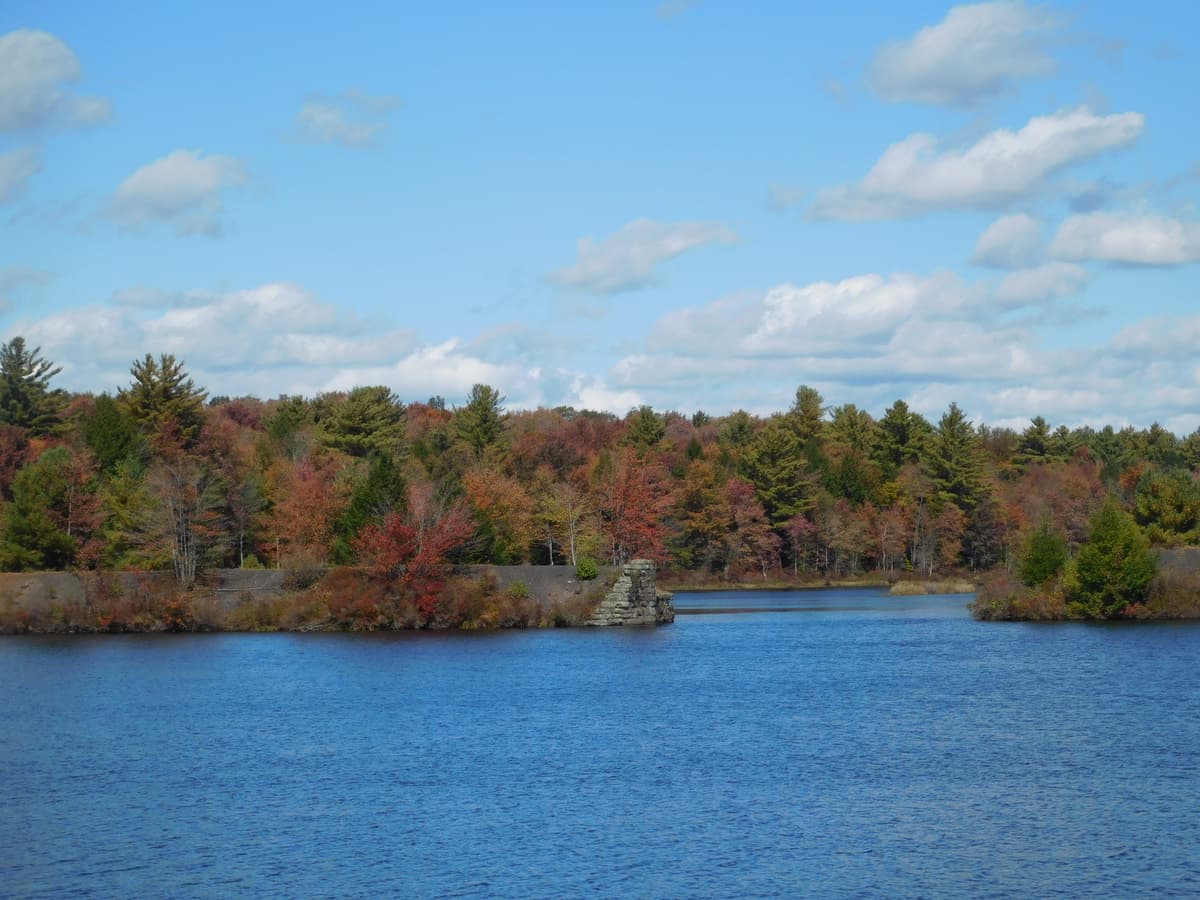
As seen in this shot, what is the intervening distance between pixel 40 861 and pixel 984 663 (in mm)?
38591

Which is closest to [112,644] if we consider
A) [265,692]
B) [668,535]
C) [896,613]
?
[265,692]

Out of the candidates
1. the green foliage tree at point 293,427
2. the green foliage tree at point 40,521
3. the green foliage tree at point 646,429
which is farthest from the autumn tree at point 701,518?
the green foliage tree at point 40,521

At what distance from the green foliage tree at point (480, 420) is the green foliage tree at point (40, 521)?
4592 cm

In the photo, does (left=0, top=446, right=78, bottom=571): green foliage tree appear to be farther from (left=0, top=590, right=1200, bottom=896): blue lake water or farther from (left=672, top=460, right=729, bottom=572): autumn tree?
(left=672, top=460, right=729, bottom=572): autumn tree

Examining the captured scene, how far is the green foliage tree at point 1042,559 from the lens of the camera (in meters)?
73.8

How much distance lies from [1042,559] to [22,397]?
75.5 m

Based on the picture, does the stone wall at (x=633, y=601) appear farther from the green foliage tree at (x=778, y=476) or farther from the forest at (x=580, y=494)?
the green foliage tree at (x=778, y=476)

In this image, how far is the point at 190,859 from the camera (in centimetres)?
2534

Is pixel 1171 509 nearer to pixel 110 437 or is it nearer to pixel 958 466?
pixel 958 466

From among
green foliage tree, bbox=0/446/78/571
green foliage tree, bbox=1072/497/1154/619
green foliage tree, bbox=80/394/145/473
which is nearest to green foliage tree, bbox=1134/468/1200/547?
green foliage tree, bbox=1072/497/1154/619

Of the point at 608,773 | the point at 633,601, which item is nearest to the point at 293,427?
the point at 633,601

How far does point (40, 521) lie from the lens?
76875 millimetres

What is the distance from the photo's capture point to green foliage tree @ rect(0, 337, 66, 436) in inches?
4104

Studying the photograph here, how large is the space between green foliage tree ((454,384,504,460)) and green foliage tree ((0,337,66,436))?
33.8 meters
